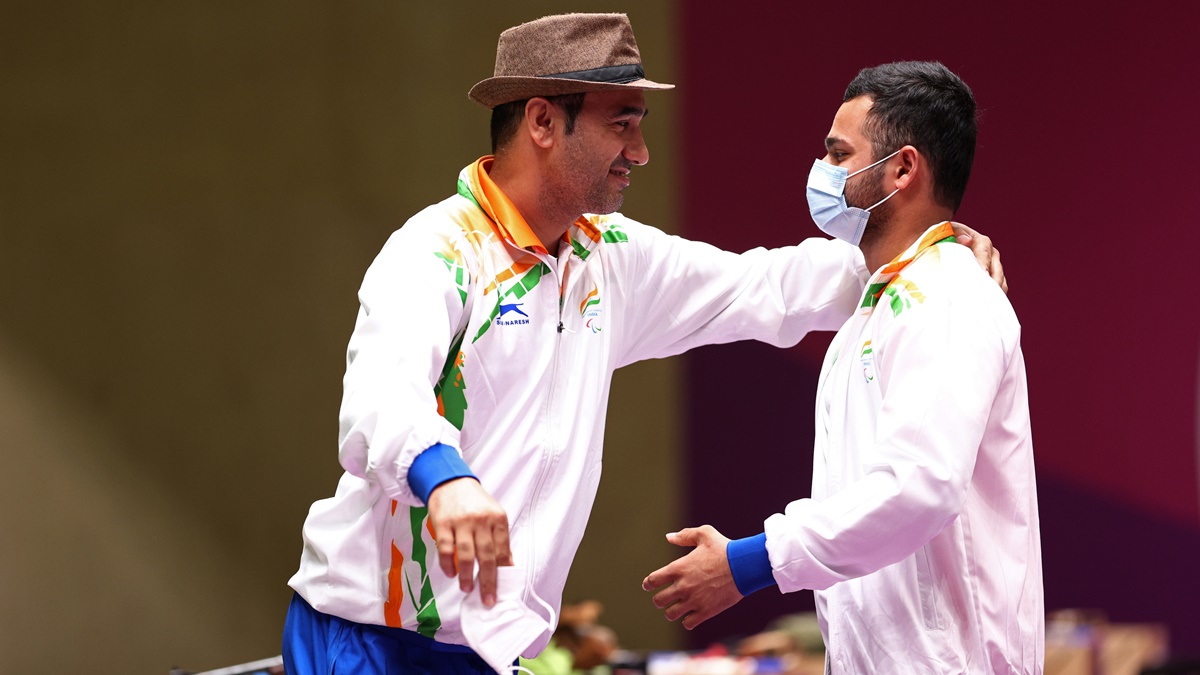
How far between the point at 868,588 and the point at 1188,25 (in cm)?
361

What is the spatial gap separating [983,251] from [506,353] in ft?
2.89

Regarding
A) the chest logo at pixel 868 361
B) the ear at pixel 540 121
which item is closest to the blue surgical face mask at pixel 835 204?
the chest logo at pixel 868 361

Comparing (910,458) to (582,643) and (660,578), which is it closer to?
(660,578)

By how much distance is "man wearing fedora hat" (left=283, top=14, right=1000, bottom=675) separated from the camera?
6.05 feet

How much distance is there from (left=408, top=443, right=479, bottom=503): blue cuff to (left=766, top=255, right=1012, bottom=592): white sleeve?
560 mm

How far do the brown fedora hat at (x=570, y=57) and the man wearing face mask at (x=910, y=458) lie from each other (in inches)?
17.0

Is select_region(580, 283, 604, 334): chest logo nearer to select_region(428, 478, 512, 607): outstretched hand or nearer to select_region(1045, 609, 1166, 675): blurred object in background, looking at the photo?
select_region(428, 478, 512, 607): outstretched hand

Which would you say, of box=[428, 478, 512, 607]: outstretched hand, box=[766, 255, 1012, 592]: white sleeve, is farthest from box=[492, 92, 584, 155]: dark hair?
box=[428, 478, 512, 607]: outstretched hand

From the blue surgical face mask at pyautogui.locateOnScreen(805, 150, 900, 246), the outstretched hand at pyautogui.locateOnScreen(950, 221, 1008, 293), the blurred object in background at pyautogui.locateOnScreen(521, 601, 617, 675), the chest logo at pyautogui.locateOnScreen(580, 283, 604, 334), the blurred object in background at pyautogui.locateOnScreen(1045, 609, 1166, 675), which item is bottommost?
the blurred object in background at pyautogui.locateOnScreen(1045, 609, 1166, 675)

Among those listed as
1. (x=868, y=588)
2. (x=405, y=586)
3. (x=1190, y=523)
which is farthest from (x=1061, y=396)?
(x=405, y=586)

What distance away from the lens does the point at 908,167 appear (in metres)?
2.28

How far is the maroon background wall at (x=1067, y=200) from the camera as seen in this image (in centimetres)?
489

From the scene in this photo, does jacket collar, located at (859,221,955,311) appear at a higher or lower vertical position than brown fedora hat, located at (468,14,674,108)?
lower

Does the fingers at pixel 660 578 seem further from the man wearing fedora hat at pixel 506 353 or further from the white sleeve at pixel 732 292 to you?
the white sleeve at pixel 732 292
